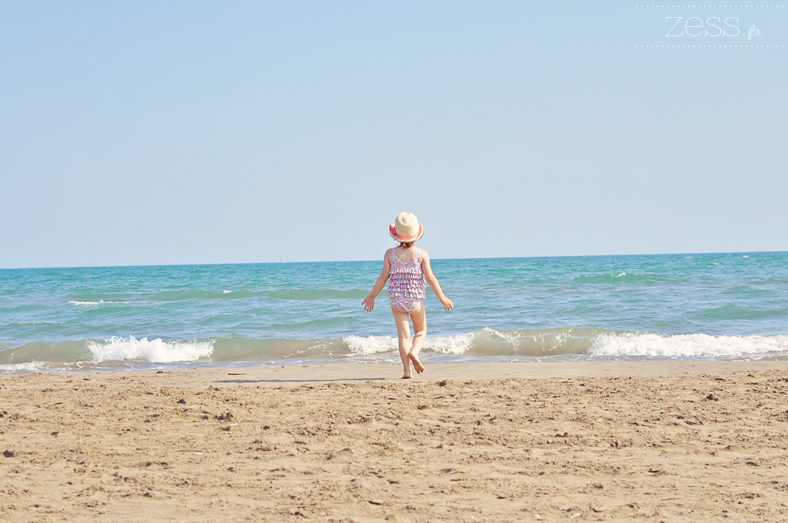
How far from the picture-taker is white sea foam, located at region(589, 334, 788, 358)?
9.23 meters

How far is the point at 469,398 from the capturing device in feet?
17.1

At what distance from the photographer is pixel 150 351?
10039 mm

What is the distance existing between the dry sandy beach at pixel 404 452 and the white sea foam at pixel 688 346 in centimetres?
323

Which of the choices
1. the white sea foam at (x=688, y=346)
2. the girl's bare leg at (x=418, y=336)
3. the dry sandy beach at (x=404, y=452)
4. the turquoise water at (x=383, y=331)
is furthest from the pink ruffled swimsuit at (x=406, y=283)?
the white sea foam at (x=688, y=346)

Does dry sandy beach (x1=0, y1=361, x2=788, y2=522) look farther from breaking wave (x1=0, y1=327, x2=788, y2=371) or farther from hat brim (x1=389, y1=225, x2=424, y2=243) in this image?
breaking wave (x1=0, y1=327, x2=788, y2=371)

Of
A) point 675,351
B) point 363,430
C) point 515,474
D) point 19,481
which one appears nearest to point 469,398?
point 363,430

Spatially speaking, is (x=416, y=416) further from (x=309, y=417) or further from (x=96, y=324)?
(x=96, y=324)

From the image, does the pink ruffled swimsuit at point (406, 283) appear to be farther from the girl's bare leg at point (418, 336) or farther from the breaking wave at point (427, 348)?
the breaking wave at point (427, 348)

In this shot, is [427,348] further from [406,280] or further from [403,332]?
[406,280]

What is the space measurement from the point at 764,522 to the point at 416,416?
239 centimetres

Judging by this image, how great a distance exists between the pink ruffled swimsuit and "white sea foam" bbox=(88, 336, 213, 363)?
4.84 m

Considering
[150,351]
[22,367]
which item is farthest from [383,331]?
[22,367]

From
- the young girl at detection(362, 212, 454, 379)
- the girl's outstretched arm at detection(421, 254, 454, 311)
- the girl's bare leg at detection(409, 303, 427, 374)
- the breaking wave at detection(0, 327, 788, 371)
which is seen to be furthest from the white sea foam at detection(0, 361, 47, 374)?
the girl's outstretched arm at detection(421, 254, 454, 311)

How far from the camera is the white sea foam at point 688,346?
9234 millimetres
